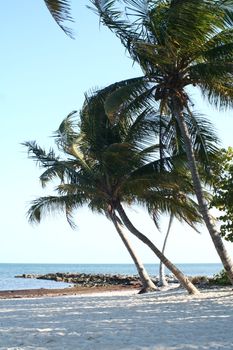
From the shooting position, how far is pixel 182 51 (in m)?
15.9

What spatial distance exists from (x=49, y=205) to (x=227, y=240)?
8814 millimetres

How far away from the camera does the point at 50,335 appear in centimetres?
948

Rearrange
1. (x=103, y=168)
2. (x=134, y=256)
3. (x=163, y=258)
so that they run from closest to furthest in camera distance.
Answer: (x=163, y=258), (x=103, y=168), (x=134, y=256)

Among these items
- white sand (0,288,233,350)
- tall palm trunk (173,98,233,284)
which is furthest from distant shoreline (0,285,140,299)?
white sand (0,288,233,350)

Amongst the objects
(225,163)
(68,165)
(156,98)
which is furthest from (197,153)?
(68,165)

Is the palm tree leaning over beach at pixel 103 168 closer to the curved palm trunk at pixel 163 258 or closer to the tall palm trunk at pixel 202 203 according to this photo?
the curved palm trunk at pixel 163 258

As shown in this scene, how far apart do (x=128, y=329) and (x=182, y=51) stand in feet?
29.8

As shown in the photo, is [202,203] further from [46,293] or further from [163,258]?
[46,293]

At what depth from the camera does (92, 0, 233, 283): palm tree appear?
15.0m

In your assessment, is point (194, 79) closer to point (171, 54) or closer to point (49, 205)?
point (171, 54)

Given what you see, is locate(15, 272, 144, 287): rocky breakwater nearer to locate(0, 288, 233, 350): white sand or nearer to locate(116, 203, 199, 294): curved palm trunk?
locate(116, 203, 199, 294): curved palm trunk

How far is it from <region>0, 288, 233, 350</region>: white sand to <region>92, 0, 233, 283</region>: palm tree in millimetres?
3995

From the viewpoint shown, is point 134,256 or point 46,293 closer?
point 134,256

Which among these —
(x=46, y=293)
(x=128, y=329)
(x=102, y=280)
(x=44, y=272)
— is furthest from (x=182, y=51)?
(x=44, y=272)
